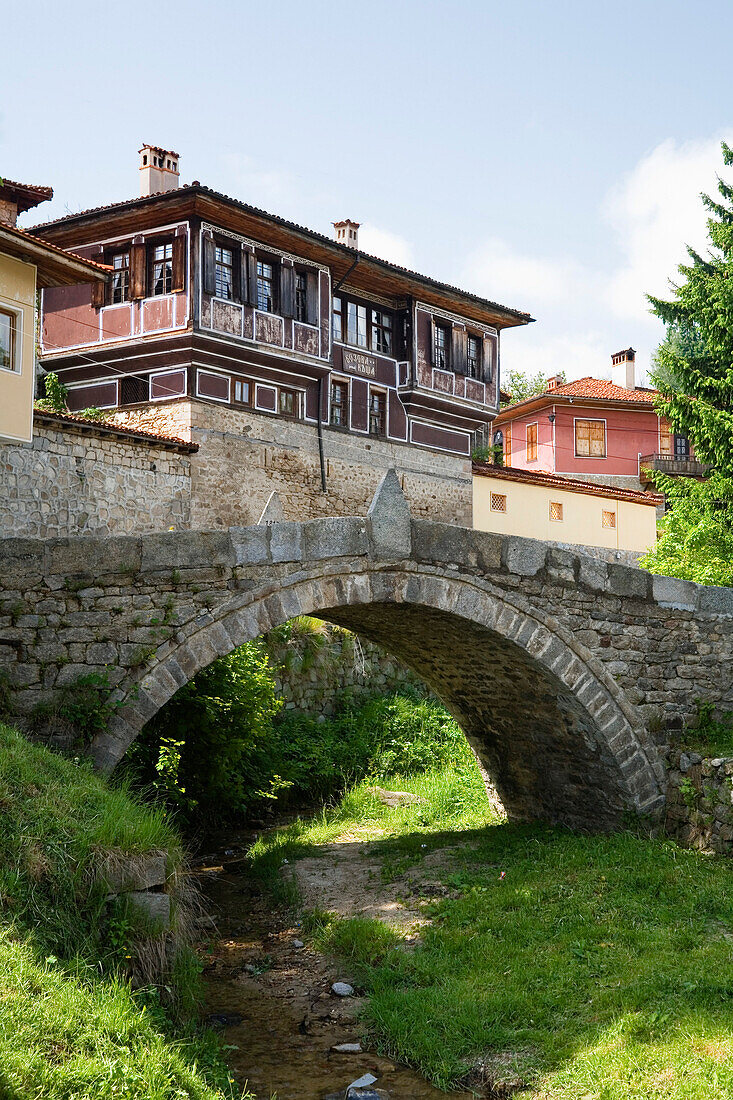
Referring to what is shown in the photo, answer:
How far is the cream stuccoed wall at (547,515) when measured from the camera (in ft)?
85.6

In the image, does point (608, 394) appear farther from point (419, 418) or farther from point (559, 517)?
point (419, 418)

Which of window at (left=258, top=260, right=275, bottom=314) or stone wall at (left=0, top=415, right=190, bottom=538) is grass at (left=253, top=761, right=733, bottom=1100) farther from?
window at (left=258, top=260, right=275, bottom=314)

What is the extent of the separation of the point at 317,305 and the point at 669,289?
320 inches

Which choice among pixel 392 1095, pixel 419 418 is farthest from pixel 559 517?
pixel 392 1095

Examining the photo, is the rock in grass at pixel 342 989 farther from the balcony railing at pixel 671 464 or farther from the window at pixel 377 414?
the balcony railing at pixel 671 464

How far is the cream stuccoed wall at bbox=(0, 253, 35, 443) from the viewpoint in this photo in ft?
51.0

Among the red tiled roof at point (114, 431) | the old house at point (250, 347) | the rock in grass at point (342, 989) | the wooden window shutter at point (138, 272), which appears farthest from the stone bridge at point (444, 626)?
the wooden window shutter at point (138, 272)

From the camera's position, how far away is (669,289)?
55.3ft

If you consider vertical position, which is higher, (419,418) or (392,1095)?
(419,418)

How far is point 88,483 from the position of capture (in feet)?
57.9

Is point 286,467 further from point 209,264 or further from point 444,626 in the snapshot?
point 444,626

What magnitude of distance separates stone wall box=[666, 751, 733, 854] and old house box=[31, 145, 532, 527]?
39.4 feet

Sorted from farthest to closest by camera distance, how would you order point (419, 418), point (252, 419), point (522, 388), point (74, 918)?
1. point (522, 388)
2. point (419, 418)
3. point (252, 419)
4. point (74, 918)

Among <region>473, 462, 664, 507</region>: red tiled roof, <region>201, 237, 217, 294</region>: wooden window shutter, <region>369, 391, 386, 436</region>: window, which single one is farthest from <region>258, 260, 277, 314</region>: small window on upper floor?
<region>473, 462, 664, 507</region>: red tiled roof
